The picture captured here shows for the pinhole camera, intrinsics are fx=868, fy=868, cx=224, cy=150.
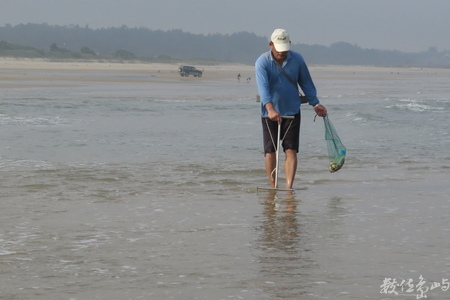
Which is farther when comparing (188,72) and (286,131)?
(188,72)

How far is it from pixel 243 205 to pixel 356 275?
2655 mm

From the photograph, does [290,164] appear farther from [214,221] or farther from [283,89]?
[214,221]

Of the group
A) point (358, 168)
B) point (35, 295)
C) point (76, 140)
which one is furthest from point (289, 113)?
point (76, 140)

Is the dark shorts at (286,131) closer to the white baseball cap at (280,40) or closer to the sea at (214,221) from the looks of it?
the sea at (214,221)

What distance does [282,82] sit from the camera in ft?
27.0

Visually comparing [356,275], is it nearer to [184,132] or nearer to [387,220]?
[387,220]

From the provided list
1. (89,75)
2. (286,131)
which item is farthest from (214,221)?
(89,75)

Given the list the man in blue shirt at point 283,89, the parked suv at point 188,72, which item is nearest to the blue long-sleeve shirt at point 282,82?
the man in blue shirt at point 283,89

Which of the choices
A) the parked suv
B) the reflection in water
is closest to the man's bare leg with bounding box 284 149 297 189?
the reflection in water

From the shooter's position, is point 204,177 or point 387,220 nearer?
point 387,220

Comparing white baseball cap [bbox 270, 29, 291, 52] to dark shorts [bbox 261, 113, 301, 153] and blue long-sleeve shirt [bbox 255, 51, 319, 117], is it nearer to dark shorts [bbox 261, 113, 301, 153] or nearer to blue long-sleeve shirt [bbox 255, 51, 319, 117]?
blue long-sleeve shirt [bbox 255, 51, 319, 117]

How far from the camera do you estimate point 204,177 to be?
9570mm

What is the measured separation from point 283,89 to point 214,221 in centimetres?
188

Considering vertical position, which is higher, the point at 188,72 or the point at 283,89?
the point at 283,89
